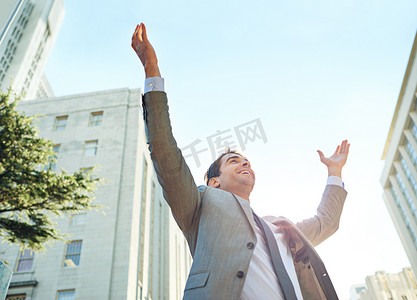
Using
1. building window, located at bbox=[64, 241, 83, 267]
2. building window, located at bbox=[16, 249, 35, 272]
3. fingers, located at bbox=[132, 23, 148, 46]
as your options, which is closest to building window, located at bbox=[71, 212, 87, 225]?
building window, located at bbox=[64, 241, 83, 267]

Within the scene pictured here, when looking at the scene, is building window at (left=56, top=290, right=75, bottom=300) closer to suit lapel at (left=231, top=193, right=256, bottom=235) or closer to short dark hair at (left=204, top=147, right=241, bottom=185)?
short dark hair at (left=204, top=147, right=241, bottom=185)

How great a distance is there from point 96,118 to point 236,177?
28.3 meters

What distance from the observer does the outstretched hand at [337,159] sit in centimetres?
326

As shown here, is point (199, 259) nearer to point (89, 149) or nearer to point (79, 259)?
point (79, 259)

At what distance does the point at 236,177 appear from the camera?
9.19 feet

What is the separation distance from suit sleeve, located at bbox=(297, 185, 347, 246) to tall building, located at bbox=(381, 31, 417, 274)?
126ft

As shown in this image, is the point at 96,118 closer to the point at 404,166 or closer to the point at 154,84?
the point at 154,84

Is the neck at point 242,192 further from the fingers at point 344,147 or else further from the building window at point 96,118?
the building window at point 96,118

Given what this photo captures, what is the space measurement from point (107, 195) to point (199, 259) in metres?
22.9

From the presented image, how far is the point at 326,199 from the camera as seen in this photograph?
10.1ft

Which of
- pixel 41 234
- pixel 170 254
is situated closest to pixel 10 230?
pixel 41 234

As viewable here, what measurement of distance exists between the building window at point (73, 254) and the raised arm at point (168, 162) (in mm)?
21038

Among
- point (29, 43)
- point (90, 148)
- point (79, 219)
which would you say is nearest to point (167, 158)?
point (79, 219)

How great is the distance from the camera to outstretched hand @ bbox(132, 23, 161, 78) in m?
2.29
